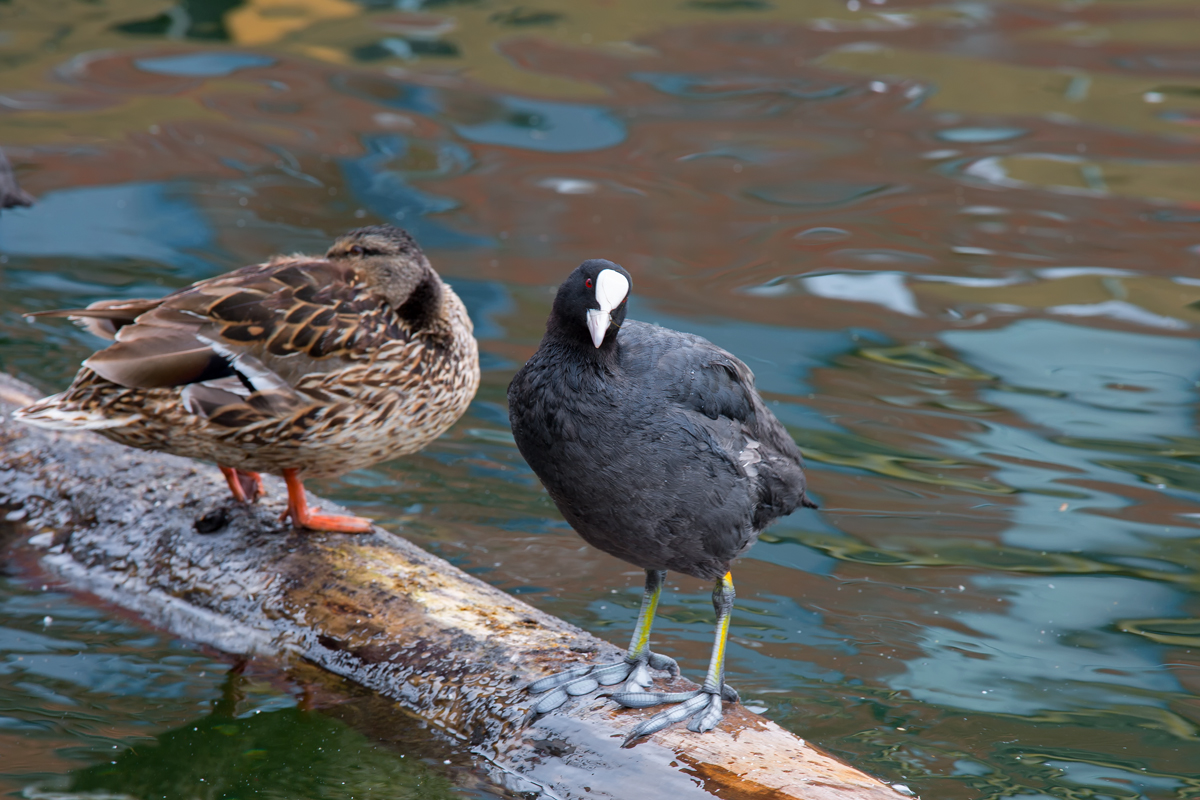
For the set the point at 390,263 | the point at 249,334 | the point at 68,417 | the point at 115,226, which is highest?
the point at 390,263

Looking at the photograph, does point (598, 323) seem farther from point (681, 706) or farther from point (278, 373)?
point (278, 373)

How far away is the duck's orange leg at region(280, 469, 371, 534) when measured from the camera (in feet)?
17.2

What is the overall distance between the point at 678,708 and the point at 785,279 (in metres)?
5.97

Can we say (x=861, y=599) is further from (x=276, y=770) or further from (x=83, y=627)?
(x=83, y=627)

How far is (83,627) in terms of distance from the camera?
17.8 ft

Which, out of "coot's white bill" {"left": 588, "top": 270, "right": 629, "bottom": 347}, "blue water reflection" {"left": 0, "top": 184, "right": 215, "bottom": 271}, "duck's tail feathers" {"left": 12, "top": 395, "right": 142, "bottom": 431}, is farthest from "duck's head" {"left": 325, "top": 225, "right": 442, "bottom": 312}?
"blue water reflection" {"left": 0, "top": 184, "right": 215, "bottom": 271}

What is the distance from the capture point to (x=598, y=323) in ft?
13.3

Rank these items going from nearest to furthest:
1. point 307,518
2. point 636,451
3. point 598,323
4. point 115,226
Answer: point 598,323 < point 636,451 < point 307,518 < point 115,226

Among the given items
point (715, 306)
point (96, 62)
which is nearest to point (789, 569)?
point (715, 306)

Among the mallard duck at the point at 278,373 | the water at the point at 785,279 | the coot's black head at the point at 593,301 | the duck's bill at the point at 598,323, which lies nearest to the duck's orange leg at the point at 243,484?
the mallard duck at the point at 278,373

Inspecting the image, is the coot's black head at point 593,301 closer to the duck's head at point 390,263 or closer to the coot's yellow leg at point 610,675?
the coot's yellow leg at point 610,675

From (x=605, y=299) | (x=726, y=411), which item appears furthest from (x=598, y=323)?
(x=726, y=411)

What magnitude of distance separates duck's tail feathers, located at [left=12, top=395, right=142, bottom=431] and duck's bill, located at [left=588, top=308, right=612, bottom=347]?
2.18 meters

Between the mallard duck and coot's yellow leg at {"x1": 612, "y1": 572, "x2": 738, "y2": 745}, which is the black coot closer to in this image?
coot's yellow leg at {"x1": 612, "y1": 572, "x2": 738, "y2": 745}
